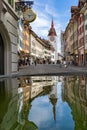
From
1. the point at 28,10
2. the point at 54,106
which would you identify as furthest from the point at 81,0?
the point at 54,106

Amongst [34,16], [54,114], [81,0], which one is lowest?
[54,114]

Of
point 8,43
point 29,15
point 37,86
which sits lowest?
point 37,86

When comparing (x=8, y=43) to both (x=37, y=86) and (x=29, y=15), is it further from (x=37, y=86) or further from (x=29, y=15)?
(x=37, y=86)

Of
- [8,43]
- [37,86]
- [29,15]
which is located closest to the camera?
[37,86]

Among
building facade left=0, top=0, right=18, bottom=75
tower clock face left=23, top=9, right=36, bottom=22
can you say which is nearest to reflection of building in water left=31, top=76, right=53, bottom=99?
building facade left=0, top=0, right=18, bottom=75

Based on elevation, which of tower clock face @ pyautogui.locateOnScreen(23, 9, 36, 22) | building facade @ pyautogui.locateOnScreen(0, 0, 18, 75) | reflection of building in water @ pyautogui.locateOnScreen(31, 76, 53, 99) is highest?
tower clock face @ pyautogui.locateOnScreen(23, 9, 36, 22)

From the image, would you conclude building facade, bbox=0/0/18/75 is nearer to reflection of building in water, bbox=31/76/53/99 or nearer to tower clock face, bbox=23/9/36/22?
tower clock face, bbox=23/9/36/22

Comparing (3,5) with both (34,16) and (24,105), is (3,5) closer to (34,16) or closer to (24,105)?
(34,16)

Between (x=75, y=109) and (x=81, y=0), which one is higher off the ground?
(x=81, y=0)

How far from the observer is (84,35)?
70.7 metres

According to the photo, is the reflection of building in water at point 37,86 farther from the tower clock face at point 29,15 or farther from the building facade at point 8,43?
the tower clock face at point 29,15

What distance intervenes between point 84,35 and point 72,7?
61.9 feet

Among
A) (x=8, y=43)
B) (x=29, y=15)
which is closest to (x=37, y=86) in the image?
(x=29, y=15)

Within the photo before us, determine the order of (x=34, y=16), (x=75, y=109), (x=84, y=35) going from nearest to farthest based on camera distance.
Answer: (x=75, y=109), (x=34, y=16), (x=84, y=35)
